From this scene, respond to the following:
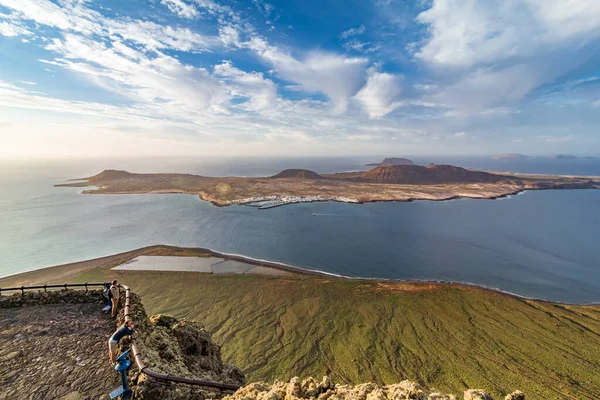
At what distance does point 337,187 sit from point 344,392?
3426 inches

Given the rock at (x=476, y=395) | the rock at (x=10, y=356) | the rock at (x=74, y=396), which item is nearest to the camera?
the rock at (x=476, y=395)

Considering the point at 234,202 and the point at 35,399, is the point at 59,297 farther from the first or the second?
the point at 234,202

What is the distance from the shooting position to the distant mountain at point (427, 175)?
347 ft

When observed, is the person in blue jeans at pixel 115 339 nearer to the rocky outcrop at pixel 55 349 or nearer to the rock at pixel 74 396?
the rocky outcrop at pixel 55 349

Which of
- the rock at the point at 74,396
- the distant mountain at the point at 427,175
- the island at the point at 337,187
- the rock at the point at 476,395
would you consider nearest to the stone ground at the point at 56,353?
the rock at the point at 74,396

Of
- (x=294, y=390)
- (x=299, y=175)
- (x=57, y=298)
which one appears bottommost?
(x=57, y=298)

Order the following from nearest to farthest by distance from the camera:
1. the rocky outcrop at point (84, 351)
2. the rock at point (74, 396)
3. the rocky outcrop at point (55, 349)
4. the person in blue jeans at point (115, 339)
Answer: the rock at point (74, 396)
the rocky outcrop at point (84, 351)
the rocky outcrop at point (55, 349)
the person in blue jeans at point (115, 339)

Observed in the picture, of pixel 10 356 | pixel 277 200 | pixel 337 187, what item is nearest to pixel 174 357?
pixel 10 356

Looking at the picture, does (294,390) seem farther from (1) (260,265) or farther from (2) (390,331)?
(1) (260,265)

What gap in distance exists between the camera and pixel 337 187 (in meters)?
90.6

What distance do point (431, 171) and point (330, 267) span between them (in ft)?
335

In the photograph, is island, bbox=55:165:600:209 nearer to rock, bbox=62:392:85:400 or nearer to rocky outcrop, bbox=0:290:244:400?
rocky outcrop, bbox=0:290:244:400

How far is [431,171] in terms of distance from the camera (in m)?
112

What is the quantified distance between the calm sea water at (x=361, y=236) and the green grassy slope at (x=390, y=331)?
19.0 feet
